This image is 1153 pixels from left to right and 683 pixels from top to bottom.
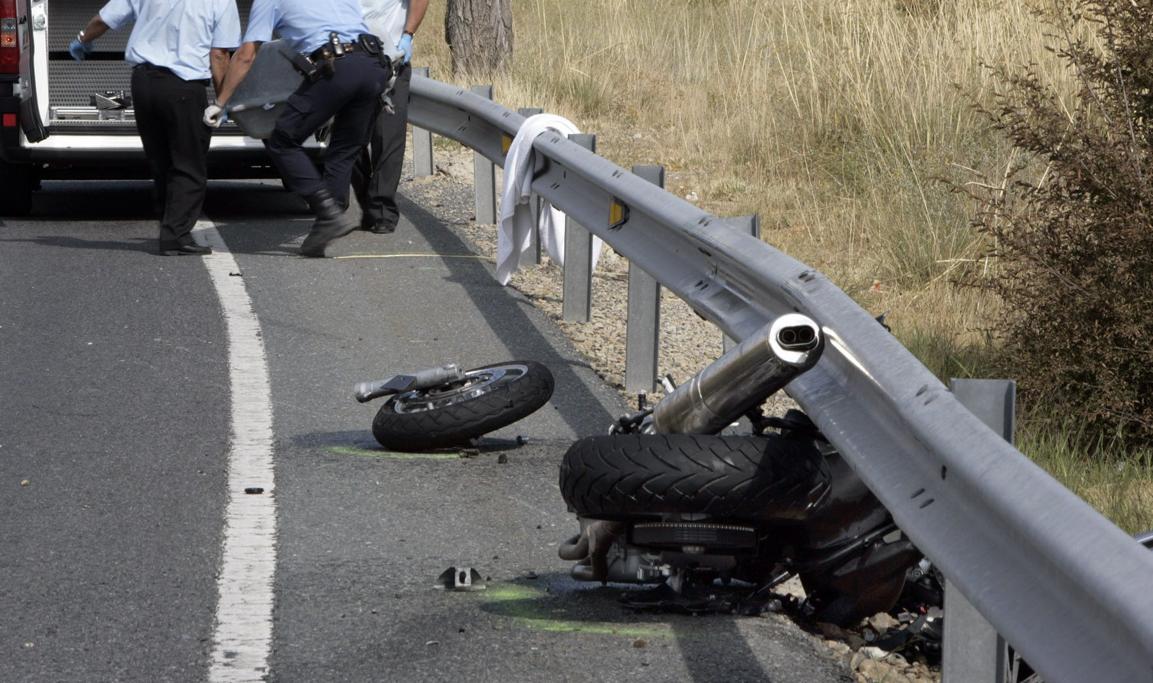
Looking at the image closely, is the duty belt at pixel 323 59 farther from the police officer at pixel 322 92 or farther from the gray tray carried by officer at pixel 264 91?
the gray tray carried by officer at pixel 264 91

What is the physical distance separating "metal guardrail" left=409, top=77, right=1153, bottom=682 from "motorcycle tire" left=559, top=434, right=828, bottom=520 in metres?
0.18

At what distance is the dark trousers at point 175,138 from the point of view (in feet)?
33.3

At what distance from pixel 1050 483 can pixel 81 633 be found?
2569 mm

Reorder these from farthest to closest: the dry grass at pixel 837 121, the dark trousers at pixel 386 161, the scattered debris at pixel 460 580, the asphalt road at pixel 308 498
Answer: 1. the dark trousers at pixel 386 161
2. the dry grass at pixel 837 121
3. the scattered debris at pixel 460 580
4. the asphalt road at pixel 308 498

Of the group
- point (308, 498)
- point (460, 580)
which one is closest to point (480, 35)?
point (308, 498)

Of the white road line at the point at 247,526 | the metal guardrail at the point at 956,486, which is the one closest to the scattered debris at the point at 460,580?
the white road line at the point at 247,526

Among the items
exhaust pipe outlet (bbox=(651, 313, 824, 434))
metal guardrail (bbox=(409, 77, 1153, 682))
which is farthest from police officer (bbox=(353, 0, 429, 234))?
exhaust pipe outlet (bbox=(651, 313, 824, 434))

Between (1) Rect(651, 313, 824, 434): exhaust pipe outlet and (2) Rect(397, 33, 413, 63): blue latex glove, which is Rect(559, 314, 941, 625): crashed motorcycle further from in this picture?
(2) Rect(397, 33, 413, 63): blue latex glove

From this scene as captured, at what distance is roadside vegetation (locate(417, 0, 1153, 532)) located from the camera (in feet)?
23.8

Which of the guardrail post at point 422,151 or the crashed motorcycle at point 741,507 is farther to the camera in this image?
the guardrail post at point 422,151

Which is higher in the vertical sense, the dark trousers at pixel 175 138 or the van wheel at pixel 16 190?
the dark trousers at pixel 175 138

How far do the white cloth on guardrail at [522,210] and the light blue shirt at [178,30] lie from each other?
7.84 ft

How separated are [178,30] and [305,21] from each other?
2.61ft

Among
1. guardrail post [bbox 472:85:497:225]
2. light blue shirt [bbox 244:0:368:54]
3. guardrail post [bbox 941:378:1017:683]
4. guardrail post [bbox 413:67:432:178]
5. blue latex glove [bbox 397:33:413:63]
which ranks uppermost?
guardrail post [bbox 941:378:1017:683]
